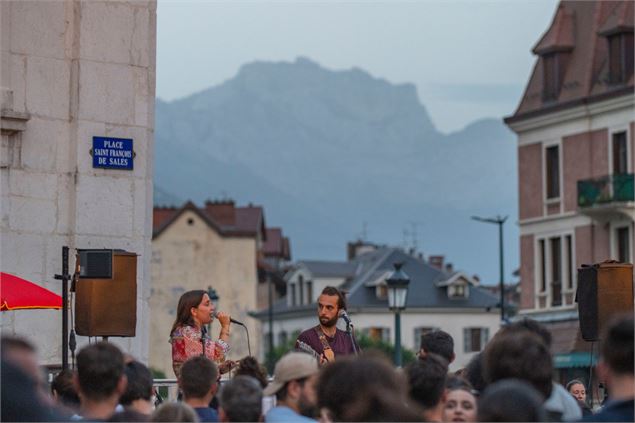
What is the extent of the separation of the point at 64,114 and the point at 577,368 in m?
44.8

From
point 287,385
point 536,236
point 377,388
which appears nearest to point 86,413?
point 287,385

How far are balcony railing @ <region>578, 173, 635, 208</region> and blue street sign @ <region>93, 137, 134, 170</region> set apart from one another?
45.1 metres

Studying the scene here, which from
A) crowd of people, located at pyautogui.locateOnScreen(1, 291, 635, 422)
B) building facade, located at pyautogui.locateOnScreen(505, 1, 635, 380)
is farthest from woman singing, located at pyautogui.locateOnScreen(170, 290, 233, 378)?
building facade, located at pyautogui.locateOnScreen(505, 1, 635, 380)

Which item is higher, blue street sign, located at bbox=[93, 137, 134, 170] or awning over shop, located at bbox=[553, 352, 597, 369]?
blue street sign, located at bbox=[93, 137, 134, 170]

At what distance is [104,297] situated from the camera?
15.5 m

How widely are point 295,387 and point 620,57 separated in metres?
55.2

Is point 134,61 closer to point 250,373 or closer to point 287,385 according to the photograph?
point 250,373

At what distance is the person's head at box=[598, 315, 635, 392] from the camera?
888 centimetres

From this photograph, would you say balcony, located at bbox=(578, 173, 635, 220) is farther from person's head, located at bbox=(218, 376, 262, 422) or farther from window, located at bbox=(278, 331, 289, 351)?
person's head, located at bbox=(218, 376, 262, 422)

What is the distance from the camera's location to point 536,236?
68.2 metres

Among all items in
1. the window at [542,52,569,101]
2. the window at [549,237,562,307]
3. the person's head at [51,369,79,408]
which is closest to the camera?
the person's head at [51,369,79,408]

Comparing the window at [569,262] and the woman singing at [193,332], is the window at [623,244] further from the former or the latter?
the woman singing at [193,332]

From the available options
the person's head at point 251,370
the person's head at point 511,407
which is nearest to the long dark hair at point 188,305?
the person's head at point 251,370

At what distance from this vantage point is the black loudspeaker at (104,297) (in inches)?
601
